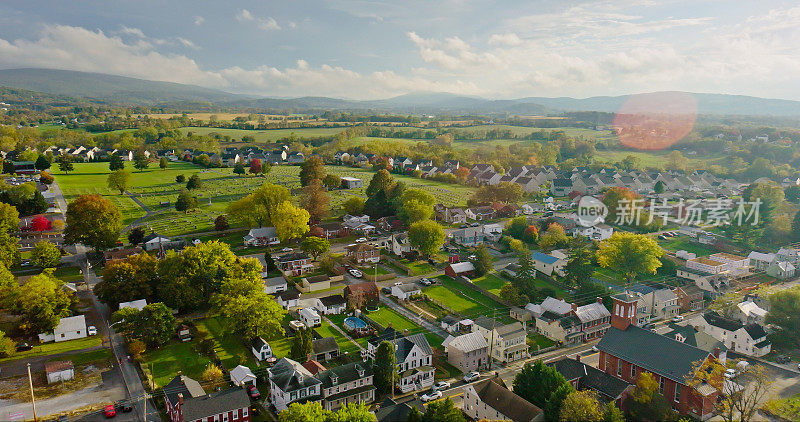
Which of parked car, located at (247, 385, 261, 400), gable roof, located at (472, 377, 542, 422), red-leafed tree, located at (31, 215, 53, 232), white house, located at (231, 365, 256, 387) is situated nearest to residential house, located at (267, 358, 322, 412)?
parked car, located at (247, 385, 261, 400)

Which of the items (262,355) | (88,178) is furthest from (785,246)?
(88,178)

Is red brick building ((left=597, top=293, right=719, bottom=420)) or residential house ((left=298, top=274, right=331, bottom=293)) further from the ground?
red brick building ((left=597, top=293, right=719, bottom=420))

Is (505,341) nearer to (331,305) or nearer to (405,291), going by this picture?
(405,291)

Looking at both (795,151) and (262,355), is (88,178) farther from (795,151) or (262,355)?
(795,151)

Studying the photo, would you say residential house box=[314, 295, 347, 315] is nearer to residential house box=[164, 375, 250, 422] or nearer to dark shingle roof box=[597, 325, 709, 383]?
residential house box=[164, 375, 250, 422]

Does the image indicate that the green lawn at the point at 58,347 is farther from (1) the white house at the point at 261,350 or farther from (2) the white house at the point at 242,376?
(2) the white house at the point at 242,376

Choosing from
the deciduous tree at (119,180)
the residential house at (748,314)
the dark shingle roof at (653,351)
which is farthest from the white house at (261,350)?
the deciduous tree at (119,180)
